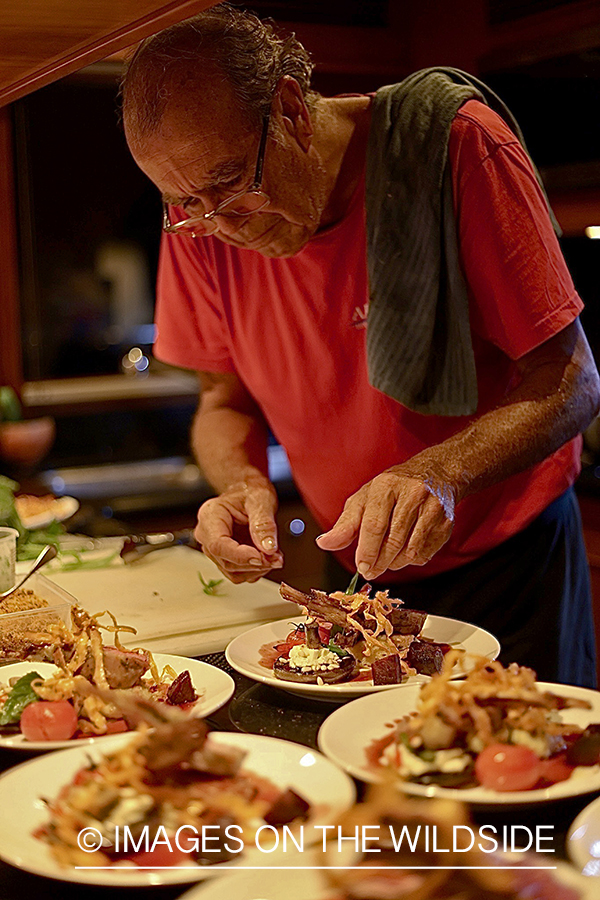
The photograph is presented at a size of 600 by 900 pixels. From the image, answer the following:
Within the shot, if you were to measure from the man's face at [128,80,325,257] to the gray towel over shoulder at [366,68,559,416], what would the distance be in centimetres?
11

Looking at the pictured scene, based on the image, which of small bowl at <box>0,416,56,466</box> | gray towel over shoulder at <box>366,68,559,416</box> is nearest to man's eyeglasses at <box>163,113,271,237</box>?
Result: gray towel over shoulder at <box>366,68,559,416</box>

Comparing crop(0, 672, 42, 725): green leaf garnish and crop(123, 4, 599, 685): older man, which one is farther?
crop(123, 4, 599, 685): older man

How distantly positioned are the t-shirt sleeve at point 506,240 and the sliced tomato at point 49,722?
869 mm

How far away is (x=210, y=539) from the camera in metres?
1.70

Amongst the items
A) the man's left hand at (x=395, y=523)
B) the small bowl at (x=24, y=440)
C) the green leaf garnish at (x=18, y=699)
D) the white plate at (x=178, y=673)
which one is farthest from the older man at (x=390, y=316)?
the small bowl at (x=24, y=440)

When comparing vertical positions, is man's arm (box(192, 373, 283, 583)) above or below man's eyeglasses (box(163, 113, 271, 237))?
below

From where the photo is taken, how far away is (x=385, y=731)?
1.04m

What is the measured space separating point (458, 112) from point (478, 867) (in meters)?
1.23

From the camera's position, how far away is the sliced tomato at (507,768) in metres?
0.88

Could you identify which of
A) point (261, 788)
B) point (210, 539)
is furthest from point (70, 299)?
point (261, 788)

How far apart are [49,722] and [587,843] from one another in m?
0.56

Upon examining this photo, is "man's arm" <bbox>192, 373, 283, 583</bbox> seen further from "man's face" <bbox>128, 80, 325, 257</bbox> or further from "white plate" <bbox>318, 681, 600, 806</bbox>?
"white plate" <bbox>318, 681, 600, 806</bbox>

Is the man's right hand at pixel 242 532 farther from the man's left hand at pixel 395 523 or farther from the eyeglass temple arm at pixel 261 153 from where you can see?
the eyeglass temple arm at pixel 261 153

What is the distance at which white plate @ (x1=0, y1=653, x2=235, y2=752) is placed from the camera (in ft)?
3.52
